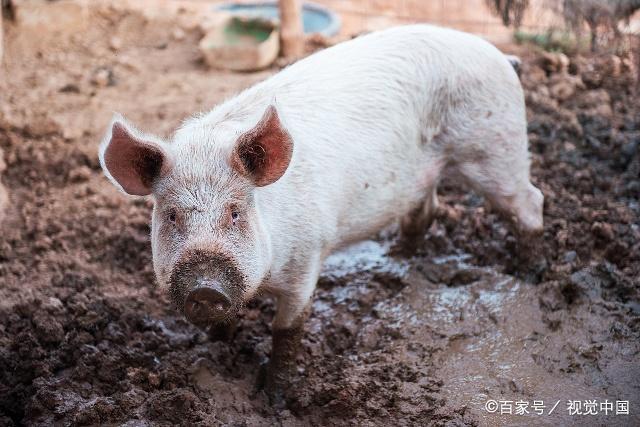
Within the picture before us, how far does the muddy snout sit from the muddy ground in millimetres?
778

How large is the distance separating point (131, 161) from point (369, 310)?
183cm

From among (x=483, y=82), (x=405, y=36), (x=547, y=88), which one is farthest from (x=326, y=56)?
(x=547, y=88)

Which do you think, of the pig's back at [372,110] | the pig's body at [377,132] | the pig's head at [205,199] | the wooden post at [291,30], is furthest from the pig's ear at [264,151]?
the wooden post at [291,30]

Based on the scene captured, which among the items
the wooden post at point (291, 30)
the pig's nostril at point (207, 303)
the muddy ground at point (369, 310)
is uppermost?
the pig's nostril at point (207, 303)

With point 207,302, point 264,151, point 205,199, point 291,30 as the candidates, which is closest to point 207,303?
point 207,302

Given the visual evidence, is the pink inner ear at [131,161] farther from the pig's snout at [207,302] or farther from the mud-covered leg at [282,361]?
the mud-covered leg at [282,361]

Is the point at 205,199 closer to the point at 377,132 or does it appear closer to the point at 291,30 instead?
the point at 377,132

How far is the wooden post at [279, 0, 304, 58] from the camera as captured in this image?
696cm

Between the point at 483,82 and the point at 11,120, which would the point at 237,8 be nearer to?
the point at 11,120

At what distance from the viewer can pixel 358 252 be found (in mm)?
4852

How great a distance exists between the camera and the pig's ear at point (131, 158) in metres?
2.87

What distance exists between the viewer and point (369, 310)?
4277mm

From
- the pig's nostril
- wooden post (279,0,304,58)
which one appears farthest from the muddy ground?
wooden post (279,0,304,58)

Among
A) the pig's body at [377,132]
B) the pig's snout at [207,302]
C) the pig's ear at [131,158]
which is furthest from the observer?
the pig's body at [377,132]
